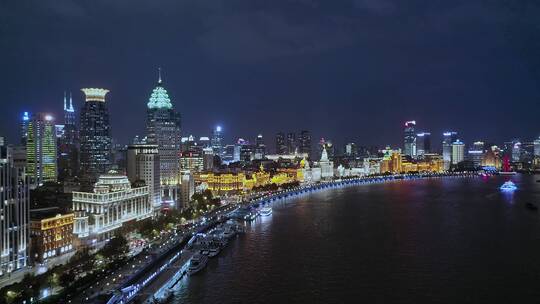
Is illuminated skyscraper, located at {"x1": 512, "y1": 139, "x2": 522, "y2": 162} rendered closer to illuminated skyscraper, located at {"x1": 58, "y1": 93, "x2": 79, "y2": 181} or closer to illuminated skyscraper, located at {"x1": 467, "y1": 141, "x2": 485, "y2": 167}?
illuminated skyscraper, located at {"x1": 467, "y1": 141, "x2": 485, "y2": 167}

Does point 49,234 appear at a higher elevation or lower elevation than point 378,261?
higher

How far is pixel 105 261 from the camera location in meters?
11.7

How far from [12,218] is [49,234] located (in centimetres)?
176

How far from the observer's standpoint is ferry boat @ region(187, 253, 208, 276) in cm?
1180

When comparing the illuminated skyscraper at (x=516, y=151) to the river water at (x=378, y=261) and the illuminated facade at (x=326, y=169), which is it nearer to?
the illuminated facade at (x=326, y=169)

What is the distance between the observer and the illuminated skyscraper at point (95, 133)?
1610 inches

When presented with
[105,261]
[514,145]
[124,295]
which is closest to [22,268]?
[105,261]

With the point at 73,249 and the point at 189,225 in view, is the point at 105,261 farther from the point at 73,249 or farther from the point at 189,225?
the point at 189,225

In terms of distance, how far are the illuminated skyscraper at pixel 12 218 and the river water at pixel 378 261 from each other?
370 centimetres

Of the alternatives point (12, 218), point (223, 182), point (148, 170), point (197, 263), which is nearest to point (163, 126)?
point (223, 182)

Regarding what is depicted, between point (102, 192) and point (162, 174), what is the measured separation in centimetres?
1273

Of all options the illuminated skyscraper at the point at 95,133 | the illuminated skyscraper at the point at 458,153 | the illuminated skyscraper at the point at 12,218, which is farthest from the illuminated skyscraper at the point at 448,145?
the illuminated skyscraper at the point at 12,218

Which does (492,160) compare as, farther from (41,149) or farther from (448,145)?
(41,149)

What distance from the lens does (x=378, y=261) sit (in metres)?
12.9
